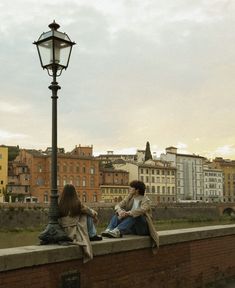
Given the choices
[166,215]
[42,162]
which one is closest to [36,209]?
[166,215]

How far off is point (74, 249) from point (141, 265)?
1.66m

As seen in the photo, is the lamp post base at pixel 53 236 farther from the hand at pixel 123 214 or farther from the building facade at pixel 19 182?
the building facade at pixel 19 182

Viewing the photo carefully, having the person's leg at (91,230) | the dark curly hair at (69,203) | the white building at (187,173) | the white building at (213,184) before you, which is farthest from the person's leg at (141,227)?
the white building at (213,184)

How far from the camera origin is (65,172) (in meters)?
103

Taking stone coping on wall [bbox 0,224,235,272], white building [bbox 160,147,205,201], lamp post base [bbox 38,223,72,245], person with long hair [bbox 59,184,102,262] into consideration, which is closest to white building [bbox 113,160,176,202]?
white building [bbox 160,147,205,201]

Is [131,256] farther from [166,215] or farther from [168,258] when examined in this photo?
[166,215]

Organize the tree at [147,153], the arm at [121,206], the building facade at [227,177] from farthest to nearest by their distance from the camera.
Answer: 1. the building facade at [227,177]
2. the tree at [147,153]
3. the arm at [121,206]

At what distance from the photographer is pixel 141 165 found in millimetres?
117312

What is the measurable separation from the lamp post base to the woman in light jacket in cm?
131

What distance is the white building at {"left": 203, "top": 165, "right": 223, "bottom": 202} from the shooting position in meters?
140

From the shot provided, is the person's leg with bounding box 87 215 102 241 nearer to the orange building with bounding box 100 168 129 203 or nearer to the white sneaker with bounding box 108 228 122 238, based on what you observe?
the white sneaker with bounding box 108 228 122 238

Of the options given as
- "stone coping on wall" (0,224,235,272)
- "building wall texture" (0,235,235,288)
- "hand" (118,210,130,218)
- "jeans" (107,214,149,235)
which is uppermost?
"hand" (118,210,130,218)

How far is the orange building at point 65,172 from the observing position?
97.1 m

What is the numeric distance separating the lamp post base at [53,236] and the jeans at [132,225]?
4.98 ft
